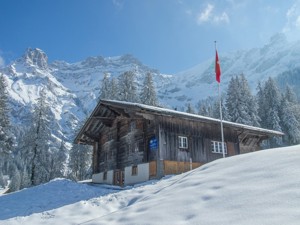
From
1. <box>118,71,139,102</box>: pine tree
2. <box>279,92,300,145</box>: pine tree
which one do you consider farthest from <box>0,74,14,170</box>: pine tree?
<box>279,92,300,145</box>: pine tree

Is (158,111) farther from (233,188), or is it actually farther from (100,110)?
(233,188)

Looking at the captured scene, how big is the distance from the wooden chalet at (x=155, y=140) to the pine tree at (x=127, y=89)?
19829 millimetres

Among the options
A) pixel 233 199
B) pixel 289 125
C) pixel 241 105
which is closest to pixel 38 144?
pixel 241 105

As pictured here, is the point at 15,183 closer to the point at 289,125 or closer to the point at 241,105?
the point at 241,105

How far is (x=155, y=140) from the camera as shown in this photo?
23453 mm

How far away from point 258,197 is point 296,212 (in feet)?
3.78

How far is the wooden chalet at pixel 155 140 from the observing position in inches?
920

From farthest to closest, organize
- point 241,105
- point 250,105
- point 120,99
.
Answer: point 250,105, point 241,105, point 120,99

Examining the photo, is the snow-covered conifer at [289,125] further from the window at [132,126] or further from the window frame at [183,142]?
the window at [132,126]

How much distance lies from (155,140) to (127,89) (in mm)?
30108

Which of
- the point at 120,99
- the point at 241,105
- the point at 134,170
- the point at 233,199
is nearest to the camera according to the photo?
the point at 233,199

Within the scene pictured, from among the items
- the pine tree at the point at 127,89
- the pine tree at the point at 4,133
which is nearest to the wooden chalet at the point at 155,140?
the pine tree at the point at 4,133

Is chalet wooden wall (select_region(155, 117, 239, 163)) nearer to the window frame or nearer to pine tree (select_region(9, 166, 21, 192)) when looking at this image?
the window frame

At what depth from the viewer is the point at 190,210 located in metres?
6.63
